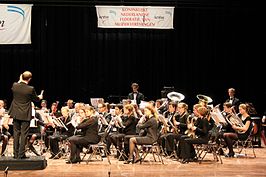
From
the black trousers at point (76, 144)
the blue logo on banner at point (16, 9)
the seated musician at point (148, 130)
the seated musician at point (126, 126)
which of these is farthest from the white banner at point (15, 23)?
the seated musician at point (148, 130)

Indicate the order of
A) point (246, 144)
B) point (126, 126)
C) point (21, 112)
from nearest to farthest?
point (21, 112) → point (126, 126) → point (246, 144)

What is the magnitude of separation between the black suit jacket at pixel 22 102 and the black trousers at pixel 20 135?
0.16 meters

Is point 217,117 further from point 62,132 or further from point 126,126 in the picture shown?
point 62,132

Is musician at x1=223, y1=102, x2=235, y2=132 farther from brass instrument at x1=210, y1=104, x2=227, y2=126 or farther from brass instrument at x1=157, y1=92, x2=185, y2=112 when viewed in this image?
brass instrument at x1=157, y1=92, x2=185, y2=112

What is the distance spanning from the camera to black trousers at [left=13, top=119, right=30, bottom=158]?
32.6ft

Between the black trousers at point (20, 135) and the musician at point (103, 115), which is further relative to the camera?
the musician at point (103, 115)

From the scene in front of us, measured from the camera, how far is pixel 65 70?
17.9 metres

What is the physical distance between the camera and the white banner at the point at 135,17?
52.9 ft

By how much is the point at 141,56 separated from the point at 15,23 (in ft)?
15.6

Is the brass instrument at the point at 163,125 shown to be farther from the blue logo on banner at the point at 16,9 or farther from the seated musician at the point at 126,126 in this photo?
the blue logo on banner at the point at 16,9

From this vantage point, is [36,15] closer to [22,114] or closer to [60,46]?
[60,46]

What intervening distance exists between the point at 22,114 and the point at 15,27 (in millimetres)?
6973

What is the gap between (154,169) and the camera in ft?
34.1

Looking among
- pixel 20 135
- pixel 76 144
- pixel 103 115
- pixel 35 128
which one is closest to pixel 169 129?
pixel 103 115
